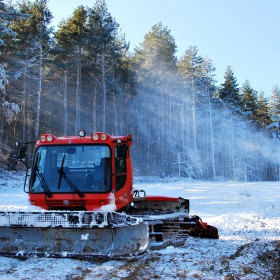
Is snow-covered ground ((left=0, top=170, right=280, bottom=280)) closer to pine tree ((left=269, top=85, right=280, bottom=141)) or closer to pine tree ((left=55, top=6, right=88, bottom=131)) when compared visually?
pine tree ((left=55, top=6, right=88, bottom=131))

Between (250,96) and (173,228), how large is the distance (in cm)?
5854

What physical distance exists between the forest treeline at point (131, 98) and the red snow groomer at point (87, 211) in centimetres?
1717

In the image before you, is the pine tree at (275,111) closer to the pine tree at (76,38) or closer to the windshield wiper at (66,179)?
the pine tree at (76,38)

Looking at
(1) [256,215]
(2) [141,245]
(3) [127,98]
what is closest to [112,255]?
(2) [141,245]

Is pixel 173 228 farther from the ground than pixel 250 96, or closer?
closer

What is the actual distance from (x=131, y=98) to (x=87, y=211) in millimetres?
46262

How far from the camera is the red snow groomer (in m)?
6.02

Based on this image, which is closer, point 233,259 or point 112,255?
point 112,255

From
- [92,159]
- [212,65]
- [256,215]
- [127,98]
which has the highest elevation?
[212,65]

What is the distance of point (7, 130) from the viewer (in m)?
37.7

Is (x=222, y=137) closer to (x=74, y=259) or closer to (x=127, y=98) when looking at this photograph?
(x=127, y=98)

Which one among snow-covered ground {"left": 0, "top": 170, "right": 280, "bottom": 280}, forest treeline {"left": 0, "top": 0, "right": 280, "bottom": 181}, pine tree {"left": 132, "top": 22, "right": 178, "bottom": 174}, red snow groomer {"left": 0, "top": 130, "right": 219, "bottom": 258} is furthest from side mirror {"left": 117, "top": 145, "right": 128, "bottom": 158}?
pine tree {"left": 132, "top": 22, "right": 178, "bottom": 174}

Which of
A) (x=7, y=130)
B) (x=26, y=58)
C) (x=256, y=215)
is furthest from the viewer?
(x=7, y=130)

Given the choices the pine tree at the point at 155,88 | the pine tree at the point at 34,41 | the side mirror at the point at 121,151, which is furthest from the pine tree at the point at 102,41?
the side mirror at the point at 121,151
